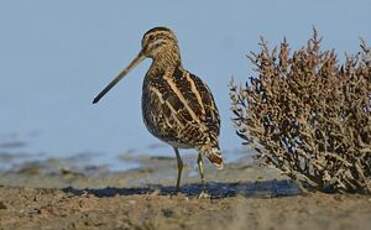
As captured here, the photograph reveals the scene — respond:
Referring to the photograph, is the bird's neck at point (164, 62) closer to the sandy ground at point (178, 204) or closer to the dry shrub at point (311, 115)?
the sandy ground at point (178, 204)

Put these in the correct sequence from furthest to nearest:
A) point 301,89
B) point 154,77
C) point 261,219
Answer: point 154,77
point 301,89
point 261,219

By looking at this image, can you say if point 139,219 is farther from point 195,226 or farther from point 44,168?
point 44,168

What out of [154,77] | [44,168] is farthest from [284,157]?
[44,168]

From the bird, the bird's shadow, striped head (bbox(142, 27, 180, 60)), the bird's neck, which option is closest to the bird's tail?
the bird

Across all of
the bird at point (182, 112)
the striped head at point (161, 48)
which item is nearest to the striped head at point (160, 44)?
the striped head at point (161, 48)

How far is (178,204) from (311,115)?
1.33 m

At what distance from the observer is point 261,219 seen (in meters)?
9.56

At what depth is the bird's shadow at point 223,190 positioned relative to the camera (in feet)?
41.5

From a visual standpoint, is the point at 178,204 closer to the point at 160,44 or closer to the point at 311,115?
the point at 311,115

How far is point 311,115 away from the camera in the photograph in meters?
11.3

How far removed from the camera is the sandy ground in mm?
9867

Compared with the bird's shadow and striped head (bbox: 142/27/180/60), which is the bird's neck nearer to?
striped head (bbox: 142/27/180/60)

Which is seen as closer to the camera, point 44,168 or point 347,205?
point 347,205

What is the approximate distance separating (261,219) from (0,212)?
3.50 meters
